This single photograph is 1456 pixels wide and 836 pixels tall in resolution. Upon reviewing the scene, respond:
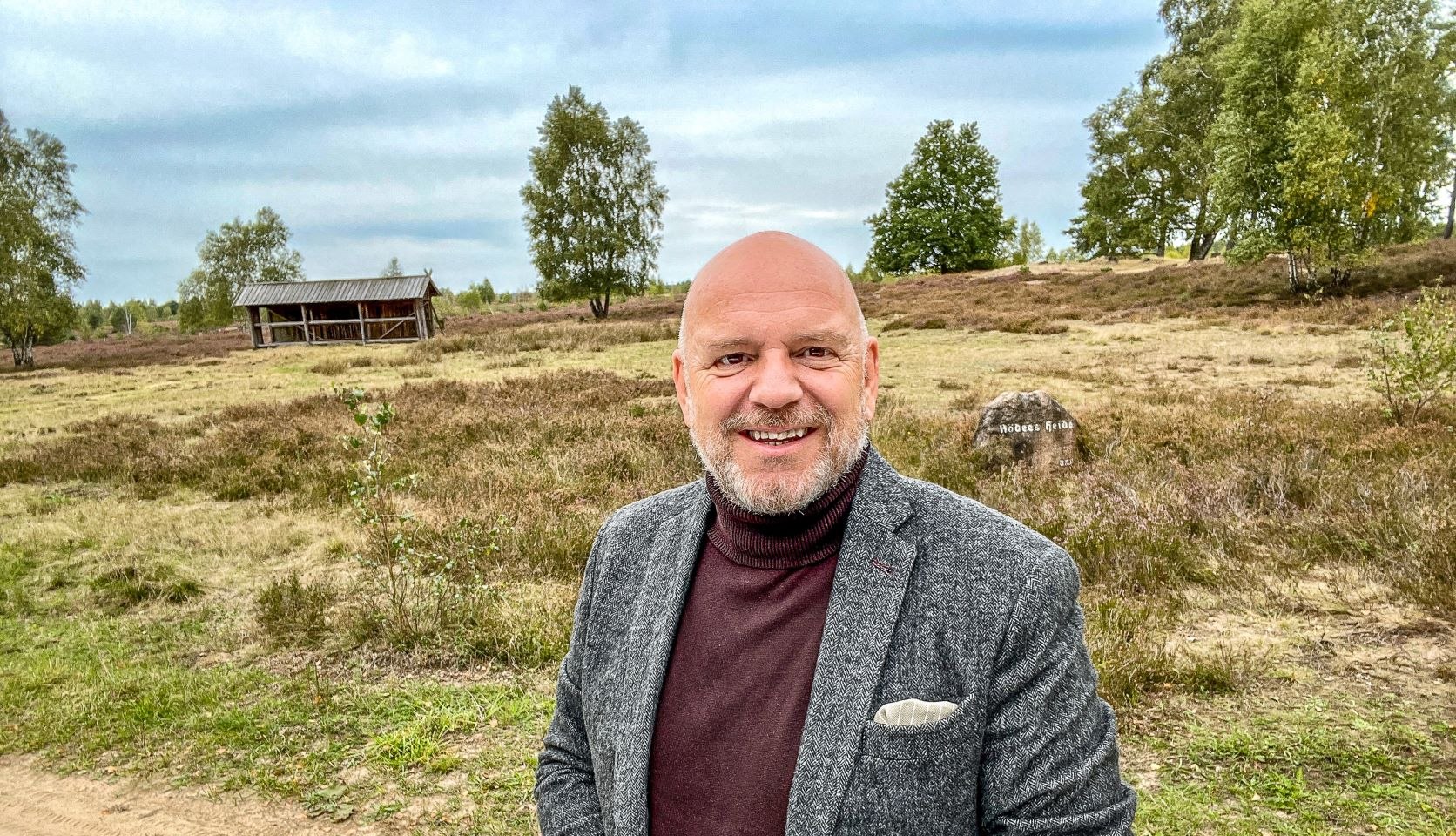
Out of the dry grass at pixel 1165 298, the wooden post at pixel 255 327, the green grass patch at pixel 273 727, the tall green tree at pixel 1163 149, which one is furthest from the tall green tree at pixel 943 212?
the green grass patch at pixel 273 727

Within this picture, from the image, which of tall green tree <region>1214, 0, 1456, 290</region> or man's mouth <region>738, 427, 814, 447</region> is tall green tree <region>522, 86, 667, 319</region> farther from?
Answer: man's mouth <region>738, 427, 814, 447</region>

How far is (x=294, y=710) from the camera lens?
4930 millimetres

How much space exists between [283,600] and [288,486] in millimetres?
4700

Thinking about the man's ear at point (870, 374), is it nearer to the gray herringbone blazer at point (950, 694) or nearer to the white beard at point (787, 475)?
the white beard at point (787, 475)

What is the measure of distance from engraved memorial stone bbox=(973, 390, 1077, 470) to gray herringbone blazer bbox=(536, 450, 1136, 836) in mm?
8029

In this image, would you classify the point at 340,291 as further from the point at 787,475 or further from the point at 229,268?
the point at 787,475

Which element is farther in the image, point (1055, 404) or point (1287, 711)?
point (1055, 404)

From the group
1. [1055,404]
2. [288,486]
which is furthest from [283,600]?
[1055,404]

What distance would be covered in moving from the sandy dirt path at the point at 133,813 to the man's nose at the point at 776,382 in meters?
3.34

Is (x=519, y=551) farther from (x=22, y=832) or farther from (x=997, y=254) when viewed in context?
(x=997, y=254)

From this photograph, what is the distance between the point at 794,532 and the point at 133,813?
4.14 m

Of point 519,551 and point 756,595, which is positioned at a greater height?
point 756,595

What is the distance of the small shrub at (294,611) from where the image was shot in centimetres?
597

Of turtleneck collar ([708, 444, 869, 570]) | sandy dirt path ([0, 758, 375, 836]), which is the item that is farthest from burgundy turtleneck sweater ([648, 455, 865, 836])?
sandy dirt path ([0, 758, 375, 836])
